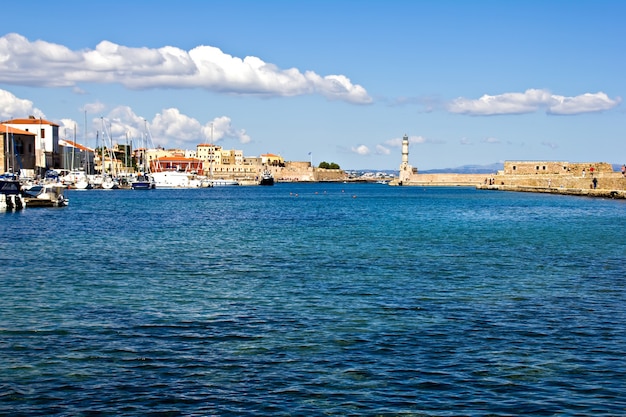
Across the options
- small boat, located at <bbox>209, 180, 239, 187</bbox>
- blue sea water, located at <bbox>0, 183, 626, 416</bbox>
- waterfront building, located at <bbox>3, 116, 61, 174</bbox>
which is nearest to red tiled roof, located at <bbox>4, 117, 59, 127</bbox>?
waterfront building, located at <bbox>3, 116, 61, 174</bbox>

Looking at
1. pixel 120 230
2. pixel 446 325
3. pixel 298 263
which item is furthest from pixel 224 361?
pixel 120 230

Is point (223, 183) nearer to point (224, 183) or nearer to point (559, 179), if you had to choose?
point (224, 183)

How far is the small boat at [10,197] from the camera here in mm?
52531

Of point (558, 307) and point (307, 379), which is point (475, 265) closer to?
point (558, 307)

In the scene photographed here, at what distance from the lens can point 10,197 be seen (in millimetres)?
53375

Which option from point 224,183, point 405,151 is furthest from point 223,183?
point 405,151

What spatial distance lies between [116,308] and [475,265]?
1179 centimetres

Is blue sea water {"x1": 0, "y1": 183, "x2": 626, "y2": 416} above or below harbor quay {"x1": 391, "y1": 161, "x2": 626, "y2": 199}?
below

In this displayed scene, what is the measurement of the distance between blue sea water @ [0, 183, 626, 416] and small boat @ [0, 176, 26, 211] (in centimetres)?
2717

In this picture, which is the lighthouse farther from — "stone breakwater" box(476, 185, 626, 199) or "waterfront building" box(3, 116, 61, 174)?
"waterfront building" box(3, 116, 61, 174)

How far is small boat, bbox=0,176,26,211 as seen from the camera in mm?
52531

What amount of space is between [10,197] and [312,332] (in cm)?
4508

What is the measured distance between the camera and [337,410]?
30.5ft

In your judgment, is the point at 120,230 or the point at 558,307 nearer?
the point at 558,307
